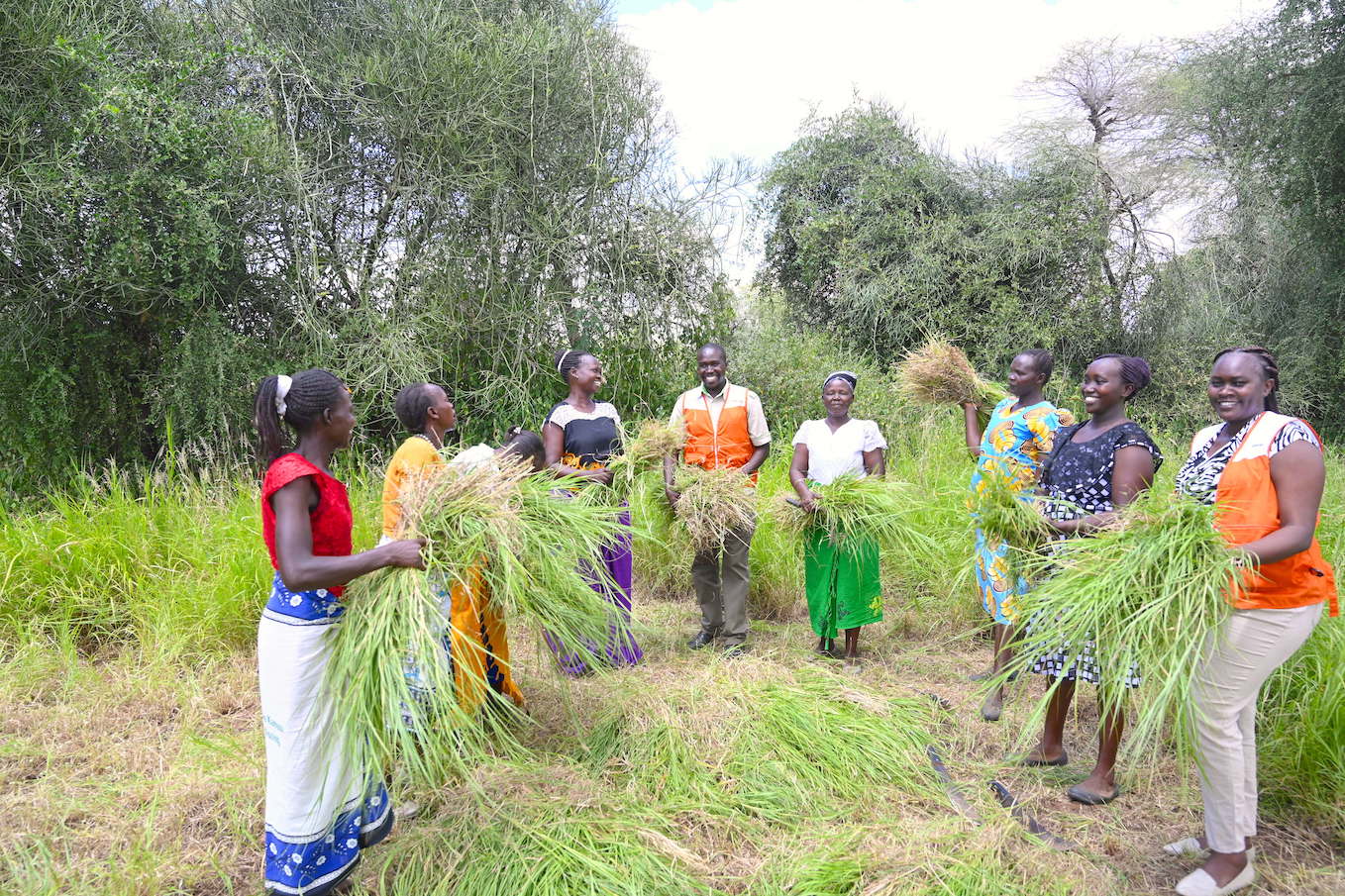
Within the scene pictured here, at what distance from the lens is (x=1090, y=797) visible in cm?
287

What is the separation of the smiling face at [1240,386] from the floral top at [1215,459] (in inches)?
1.7

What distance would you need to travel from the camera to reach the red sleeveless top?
7.06 ft

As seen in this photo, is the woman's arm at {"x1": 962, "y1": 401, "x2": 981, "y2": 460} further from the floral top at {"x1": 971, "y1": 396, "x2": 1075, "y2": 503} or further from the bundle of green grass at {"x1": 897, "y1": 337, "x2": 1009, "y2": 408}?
the floral top at {"x1": 971, "y1": 396, "x2": 1075, "y2": 503}

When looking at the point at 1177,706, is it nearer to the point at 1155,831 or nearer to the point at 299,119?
the point at 1155,831

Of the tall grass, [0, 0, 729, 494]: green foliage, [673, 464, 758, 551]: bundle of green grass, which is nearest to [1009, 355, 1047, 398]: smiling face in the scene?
[673, 464, 758, 551]: bundle of green grass

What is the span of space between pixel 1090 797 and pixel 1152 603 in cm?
112

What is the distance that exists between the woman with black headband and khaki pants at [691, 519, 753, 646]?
1796mm

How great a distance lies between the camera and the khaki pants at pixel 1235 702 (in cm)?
222

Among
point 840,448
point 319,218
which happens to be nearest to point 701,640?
point 840,448

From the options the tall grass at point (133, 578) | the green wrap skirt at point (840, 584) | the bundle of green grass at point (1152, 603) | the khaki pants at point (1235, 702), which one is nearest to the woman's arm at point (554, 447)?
the green wrap skirt at point (840, 584)

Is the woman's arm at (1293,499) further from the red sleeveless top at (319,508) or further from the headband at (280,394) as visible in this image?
the headband at (280,394)

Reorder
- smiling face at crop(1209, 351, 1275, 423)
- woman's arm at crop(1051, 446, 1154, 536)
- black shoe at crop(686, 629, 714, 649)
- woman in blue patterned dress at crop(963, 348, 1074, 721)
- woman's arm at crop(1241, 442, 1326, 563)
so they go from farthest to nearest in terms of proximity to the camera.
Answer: black shoe at crop(686, 629, 714, 649)
woman in blue patterned dress at crop(963, 348, 1074, 721)
woman's arm at crop(1051, 446, 1154, 536)
smiling face at crop(1209, 351, 1275, 423)
woman's arm at crop(1241, 442, 1326, 563)

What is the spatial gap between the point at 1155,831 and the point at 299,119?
806 centimetres

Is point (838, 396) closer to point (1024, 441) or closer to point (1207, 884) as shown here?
point (1024, 441)
